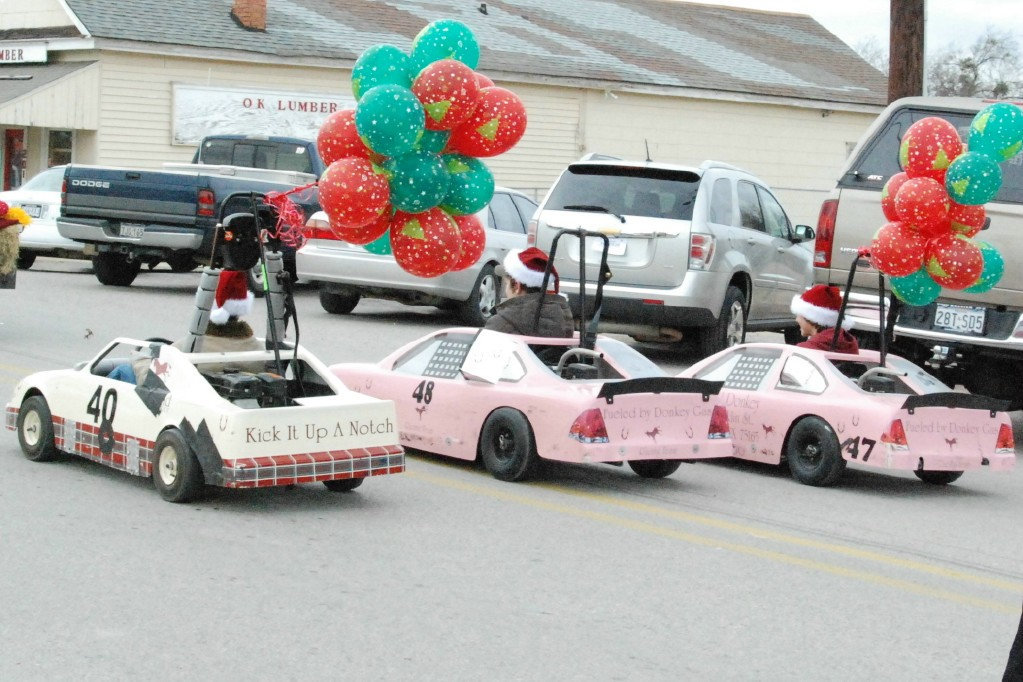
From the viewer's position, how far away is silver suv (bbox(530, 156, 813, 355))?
46.8ft

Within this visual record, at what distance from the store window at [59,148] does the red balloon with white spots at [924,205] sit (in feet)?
77.5

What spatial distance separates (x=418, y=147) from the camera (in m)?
8.46

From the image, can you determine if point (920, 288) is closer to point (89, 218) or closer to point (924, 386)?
point (924, 386)

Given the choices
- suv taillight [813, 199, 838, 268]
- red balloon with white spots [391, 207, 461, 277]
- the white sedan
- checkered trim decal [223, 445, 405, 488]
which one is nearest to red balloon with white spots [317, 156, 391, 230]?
red balloon with white spots [391, 207, 461, 277]

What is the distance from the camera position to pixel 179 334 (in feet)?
50.3

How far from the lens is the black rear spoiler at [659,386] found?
8641 mm

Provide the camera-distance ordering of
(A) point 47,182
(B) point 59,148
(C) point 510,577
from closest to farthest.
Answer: (C) point 510,577 < (A) point 47,182 < (B) point 59,148

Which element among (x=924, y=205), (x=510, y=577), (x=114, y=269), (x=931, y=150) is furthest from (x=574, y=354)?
(x=114, y=269)

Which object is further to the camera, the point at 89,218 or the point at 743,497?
→ the point at 89,218

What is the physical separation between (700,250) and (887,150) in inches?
115

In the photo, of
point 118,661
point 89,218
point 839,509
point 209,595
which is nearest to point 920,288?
point 839,509

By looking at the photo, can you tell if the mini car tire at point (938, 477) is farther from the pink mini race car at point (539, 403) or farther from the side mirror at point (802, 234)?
the side mirror at point (802, 234)

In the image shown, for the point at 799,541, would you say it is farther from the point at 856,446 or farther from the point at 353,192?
the point at 353,192

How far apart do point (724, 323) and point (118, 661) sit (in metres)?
10.1
